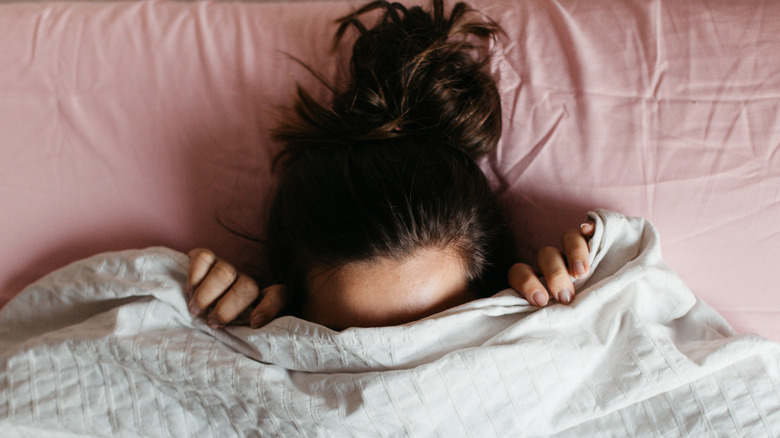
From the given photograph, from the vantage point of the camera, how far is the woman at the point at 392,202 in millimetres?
604

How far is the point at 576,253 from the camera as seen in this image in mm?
624

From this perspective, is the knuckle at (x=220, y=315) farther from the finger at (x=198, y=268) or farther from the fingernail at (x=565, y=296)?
the fingernail at (x=565, y=296)

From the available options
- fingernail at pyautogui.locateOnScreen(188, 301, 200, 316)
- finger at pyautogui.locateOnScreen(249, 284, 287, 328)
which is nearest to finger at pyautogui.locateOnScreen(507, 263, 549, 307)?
finger at pyautogui.locateOnScreen(249, 284, 287, 328)

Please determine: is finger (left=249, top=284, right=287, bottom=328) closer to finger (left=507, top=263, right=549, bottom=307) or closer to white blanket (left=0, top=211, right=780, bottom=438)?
white blanket (left=0, top=211, right=780, bottom=438)

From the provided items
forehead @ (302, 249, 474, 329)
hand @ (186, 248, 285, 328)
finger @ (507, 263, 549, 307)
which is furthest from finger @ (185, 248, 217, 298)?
finger @ (507, 263, 549, 307)

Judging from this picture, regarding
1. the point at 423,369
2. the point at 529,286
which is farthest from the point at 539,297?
the point at 423,369

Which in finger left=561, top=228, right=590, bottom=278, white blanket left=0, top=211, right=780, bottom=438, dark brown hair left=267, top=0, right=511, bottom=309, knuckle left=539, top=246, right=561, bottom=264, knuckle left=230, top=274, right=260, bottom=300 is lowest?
white blanket left=0, top=211, right=780, bottom=438

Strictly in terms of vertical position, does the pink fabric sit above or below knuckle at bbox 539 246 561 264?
above

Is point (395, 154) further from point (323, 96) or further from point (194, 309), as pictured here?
point (194, 309)

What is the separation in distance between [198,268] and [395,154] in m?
0.28

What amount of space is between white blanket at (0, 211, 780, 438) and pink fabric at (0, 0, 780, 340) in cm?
10

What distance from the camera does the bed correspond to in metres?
0.68

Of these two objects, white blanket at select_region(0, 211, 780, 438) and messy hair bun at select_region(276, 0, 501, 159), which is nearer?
white blanket at select_region(0, 211, 780, 438)

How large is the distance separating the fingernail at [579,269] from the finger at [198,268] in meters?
0.44
